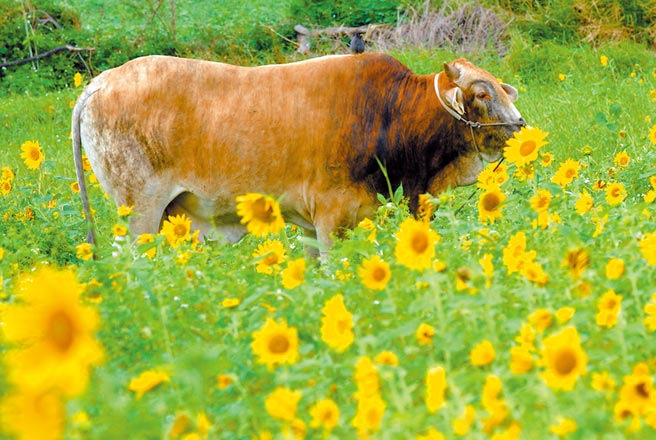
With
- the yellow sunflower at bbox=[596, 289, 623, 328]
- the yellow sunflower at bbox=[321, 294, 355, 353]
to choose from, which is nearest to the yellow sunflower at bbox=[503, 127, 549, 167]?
the yellow sunflower at bbox=[596, 289, 623, 328]

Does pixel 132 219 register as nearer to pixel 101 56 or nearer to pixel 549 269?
pixel 549 269

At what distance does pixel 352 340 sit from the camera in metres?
2.80

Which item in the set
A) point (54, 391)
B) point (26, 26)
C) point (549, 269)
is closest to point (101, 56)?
point (26, 26)

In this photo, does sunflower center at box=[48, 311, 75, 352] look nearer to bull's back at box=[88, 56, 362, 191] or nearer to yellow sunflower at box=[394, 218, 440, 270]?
yellow sunflower at box=[394, 218, 440, 270]

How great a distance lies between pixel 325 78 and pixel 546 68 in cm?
630

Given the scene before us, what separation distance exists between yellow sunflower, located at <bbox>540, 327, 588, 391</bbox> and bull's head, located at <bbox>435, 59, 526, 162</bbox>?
3.03 metres

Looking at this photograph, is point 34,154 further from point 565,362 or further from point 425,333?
point 565,362

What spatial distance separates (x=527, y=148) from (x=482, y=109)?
3.92 ft

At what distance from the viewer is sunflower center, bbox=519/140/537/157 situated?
4.17 metres

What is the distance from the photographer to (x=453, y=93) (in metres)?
5.31

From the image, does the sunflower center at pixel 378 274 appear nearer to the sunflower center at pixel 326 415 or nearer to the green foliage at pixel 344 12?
the sunflower center at pixel 326 415

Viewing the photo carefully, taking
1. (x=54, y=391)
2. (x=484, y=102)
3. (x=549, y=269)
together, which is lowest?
(x=484, y=102)

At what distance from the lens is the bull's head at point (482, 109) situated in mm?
5320

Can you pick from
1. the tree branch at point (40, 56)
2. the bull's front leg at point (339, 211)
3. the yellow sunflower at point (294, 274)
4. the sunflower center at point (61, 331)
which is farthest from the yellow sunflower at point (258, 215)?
the tree branch at point (40, 56)
